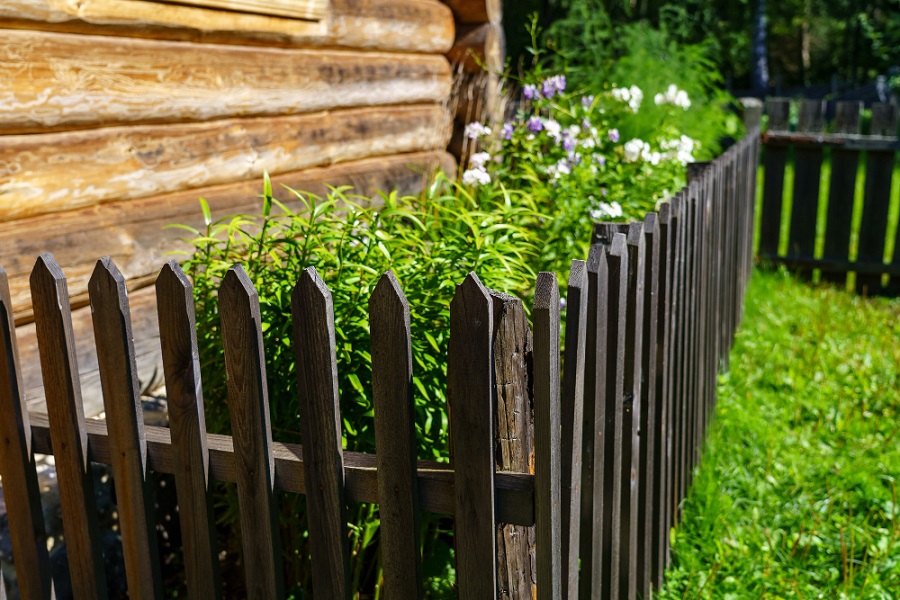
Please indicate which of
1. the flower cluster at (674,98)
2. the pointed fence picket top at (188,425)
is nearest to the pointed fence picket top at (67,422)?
the pointed fence picket top at (188,425)

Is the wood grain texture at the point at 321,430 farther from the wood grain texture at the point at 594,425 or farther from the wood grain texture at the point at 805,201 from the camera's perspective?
the wood grain texture at the point at 805,201

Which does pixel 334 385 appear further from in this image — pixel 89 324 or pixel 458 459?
pixel 89 324

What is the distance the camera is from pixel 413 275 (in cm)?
226

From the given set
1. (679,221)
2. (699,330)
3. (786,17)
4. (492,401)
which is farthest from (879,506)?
(786,17)

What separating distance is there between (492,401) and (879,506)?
6.95 feet

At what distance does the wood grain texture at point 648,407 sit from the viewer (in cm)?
208

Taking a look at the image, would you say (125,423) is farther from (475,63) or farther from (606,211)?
(475,63)

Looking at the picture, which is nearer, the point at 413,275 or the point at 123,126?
the point at 413,275

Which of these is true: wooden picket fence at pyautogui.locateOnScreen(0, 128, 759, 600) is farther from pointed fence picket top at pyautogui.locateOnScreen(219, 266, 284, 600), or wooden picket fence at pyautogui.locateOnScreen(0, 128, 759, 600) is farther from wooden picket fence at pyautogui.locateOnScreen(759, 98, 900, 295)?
wooden picket fence at pyautogui.locateOnScreen(759, 98, 900, 295)

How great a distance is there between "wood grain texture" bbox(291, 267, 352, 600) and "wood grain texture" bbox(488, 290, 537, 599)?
0.28m

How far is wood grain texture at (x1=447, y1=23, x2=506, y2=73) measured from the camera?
4.92 metres

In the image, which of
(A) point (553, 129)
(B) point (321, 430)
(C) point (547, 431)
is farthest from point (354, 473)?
(A) point (553, 129)

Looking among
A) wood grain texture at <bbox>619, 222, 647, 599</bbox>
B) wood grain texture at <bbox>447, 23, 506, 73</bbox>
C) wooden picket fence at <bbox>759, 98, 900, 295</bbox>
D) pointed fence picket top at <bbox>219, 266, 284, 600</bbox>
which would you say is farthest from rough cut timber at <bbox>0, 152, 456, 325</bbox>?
wooden picket fence at <bbox>759, 98, 900, 295</bbox>

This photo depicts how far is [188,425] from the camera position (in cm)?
161
